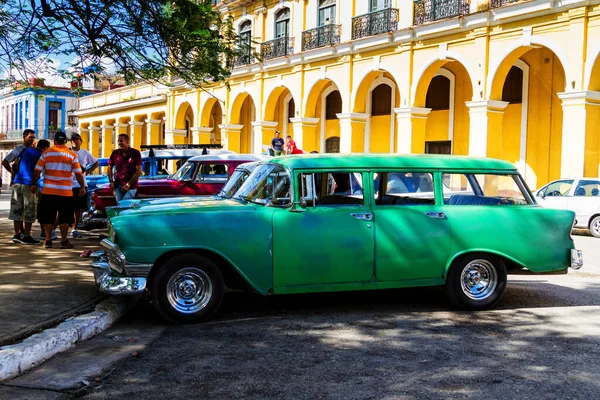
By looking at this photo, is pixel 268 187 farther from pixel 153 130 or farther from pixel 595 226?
pixel 153 130

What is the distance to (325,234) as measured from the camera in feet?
20.0

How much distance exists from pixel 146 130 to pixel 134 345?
126 ft

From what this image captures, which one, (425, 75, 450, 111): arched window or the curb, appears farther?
(425, 75, 450, 111): arched window

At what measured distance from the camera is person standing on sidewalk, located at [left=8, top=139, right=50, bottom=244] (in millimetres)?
10312

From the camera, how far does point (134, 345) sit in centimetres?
532

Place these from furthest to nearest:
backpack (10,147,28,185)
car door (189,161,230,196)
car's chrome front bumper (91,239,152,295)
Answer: car door (189,161,230,196), backpack (10,147,28,185), car's chrome front bumper (91,239,152,295)

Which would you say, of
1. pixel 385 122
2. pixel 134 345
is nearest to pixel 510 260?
pixel 134 345

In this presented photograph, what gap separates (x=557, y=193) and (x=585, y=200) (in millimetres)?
925

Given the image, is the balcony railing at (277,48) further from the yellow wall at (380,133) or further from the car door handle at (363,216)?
the car door handle at (363,216)

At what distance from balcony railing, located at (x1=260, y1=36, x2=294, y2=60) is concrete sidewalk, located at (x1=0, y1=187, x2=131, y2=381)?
1933 centimetres

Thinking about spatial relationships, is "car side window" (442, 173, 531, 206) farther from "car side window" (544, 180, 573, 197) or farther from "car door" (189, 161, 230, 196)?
"car side window" (544, 180, 573, 197)

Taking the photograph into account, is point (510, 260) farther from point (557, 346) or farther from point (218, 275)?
point (218, 275)

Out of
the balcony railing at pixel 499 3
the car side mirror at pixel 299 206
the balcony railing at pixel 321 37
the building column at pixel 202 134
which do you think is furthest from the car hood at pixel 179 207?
the building column at pixel 202 134

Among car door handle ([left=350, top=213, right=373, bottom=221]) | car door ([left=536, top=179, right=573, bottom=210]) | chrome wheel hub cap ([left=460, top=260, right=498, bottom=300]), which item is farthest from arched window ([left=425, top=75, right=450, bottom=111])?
car door handle ([left=350, top=213, right=373, bottom=221])
